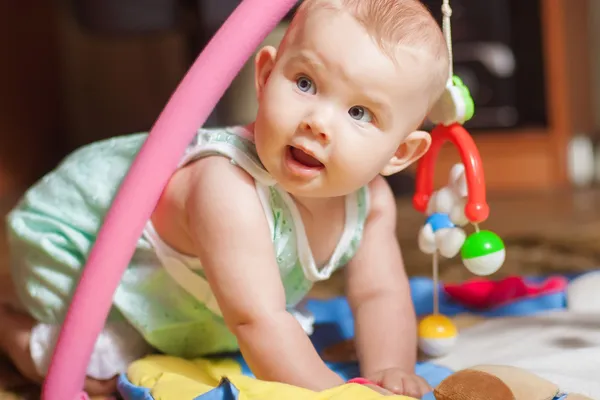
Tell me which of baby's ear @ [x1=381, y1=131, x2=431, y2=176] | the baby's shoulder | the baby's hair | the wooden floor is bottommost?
the wooden floor

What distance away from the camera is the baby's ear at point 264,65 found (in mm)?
721

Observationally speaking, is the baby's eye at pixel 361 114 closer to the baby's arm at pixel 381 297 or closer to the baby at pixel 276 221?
the baby at pixel 276 221

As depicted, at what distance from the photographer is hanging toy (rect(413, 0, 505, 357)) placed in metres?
0.71

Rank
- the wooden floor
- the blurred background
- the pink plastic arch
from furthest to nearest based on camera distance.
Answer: the blurred background < the wooden floor < the pink plastic arch

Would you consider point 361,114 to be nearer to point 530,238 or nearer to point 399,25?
point 399,25

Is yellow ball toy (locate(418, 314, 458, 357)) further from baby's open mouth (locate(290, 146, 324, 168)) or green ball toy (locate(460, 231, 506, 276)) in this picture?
baby's open mouth (locate(290, 146, 324, 168))

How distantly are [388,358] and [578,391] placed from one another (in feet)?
0.56

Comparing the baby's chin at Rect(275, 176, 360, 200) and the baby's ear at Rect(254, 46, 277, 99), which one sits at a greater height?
the baby's ear at Rect(254, 46, 277, 99)

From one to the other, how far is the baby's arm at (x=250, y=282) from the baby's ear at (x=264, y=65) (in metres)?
0.09

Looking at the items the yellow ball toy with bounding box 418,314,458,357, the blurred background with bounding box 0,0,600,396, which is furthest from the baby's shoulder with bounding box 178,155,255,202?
the blurred background with bounding box 0,0,600,396

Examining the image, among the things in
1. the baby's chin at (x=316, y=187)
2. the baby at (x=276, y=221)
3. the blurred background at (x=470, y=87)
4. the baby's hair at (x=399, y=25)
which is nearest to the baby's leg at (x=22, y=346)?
the baby at (x=276, y=221)

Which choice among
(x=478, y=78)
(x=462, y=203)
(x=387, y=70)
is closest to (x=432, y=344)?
(x=462, y=203)

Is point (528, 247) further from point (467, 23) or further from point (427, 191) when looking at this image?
point (467, 23)

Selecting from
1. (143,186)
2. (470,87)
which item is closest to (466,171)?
(143,186)
